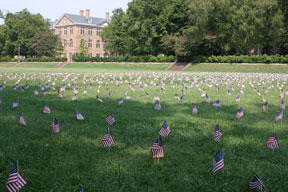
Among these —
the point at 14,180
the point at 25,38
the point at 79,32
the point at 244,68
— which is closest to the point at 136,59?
the point at 244,68

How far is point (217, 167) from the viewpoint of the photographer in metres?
2.45

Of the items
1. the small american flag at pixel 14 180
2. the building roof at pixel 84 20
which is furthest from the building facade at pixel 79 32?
the small american flag at pixel 14 180

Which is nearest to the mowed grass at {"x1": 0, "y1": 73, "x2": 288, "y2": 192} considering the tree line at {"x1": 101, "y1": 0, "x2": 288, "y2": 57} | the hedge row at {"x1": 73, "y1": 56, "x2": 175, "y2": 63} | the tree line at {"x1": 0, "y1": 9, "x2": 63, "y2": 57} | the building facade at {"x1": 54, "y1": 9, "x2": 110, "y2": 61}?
the tree line at {"x1": 101, "y1": 0, "x2": 288, "y2": 57}

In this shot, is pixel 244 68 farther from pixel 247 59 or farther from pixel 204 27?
pixel 204 27

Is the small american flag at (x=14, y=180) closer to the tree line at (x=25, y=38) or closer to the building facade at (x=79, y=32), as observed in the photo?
the tree line at (x=25, y=38)

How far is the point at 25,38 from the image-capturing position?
225ft

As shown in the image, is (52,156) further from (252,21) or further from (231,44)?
(231,44)

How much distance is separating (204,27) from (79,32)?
46.5 meters

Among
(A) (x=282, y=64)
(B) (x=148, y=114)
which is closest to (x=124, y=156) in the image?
(B) (x=148, y=114)

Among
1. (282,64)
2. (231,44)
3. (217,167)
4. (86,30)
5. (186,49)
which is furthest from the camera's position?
(86,30)

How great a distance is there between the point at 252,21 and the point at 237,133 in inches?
1294

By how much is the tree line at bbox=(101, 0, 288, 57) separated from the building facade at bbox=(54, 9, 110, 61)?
78.1 feet

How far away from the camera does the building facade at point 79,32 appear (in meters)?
75.1

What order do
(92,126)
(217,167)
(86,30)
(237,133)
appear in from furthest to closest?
(86,30) → (92,126) → (237,133) → (217,167)
